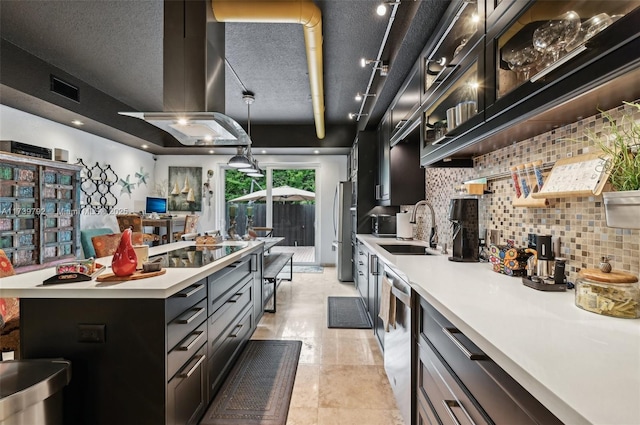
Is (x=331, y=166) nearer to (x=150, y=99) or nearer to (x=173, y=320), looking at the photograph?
(x=150, y=99)

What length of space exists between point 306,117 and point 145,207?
392cm

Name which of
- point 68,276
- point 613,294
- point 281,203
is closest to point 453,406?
point 613,294

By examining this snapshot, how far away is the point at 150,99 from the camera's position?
4.69 m

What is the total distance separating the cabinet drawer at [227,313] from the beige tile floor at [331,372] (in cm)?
59

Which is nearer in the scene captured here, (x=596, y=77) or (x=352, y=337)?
(x=596, y=77)

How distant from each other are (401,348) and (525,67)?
1554mm

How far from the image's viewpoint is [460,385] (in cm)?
103

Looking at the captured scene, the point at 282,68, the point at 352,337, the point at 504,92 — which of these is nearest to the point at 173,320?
the point at 504,92

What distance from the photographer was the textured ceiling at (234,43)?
2.50 m

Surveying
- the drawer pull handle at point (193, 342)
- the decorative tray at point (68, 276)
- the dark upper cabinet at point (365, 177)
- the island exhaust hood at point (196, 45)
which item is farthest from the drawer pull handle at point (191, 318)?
the dark upper cabinet at point (365, 177)

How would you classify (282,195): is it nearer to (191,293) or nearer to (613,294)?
(191,293)

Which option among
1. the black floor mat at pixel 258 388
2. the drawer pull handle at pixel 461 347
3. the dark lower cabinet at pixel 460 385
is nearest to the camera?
the dark lower cabinet at pixel 460 385

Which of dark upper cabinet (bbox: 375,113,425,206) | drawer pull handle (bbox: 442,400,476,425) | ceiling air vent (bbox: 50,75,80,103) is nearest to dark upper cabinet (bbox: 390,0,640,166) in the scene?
drawer pull handle (bbox: 442,400,476,425)

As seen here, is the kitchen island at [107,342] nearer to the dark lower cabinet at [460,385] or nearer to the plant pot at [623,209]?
the dark lower cabinet at [460,385]
